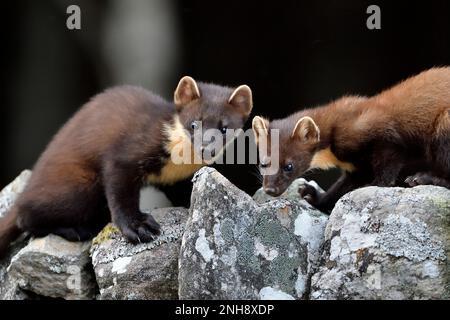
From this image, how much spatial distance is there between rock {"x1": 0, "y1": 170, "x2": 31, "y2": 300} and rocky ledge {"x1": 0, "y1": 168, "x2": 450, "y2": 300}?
735 millimetres

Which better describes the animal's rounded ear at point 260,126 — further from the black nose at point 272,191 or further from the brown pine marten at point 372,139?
the black nose at point 272,191

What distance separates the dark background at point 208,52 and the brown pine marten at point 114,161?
Answer: 297 cm

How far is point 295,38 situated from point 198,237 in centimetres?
464

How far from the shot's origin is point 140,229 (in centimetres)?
539

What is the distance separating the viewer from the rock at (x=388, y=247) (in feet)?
14.6

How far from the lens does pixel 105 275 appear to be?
5.22 m

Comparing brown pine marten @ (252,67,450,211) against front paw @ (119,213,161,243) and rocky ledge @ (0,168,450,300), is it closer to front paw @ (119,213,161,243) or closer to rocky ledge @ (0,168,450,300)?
Answer: rocky ledge @ (0,168,450,300)

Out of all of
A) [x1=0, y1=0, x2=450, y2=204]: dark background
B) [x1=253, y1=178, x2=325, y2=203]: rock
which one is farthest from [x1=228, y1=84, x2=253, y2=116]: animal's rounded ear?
[x1=0, y1=0, x2=450, y2=204]: dark background

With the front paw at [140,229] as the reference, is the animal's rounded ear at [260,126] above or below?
above

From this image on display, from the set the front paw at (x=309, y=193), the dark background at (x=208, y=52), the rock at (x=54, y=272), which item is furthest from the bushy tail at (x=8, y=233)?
the dark background at (x=208, y=52)

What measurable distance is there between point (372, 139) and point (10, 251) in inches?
105

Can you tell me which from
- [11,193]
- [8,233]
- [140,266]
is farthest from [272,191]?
[11,193]

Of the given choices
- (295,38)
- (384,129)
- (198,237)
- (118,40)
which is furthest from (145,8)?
(198,237)

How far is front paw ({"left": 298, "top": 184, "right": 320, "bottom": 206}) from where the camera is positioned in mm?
5875
